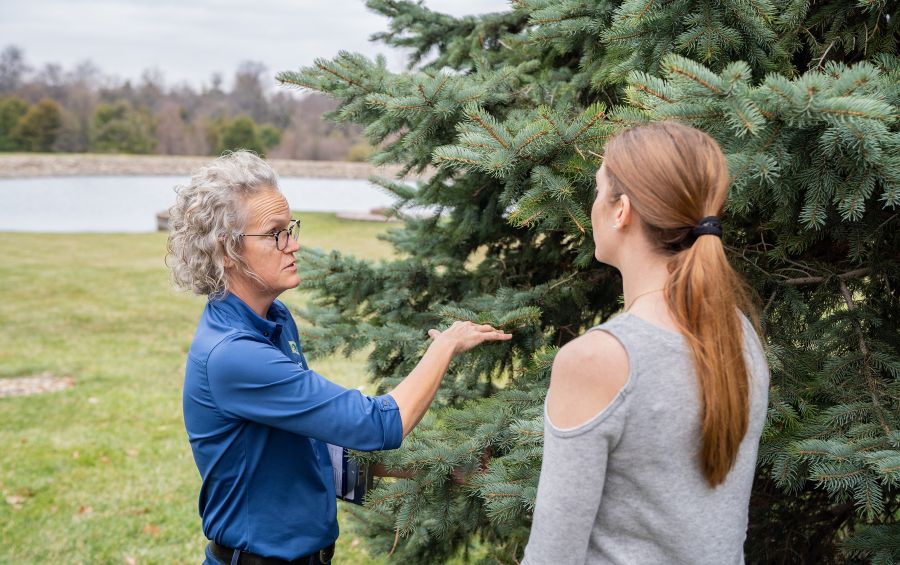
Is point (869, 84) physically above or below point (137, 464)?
above

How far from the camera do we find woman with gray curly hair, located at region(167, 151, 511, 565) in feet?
6.19

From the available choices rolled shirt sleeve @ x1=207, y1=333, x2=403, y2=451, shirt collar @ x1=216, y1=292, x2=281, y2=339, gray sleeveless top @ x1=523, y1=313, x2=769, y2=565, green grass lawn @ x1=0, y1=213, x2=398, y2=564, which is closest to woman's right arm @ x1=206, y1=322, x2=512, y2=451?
rolled shirt sleeve @ x1=207, y1=333, x2=403, y2=451

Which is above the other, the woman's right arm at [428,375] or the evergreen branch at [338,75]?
the evergreen branch at [338,75]

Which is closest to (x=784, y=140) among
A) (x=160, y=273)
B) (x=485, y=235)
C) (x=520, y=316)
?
(x=520, y=316)

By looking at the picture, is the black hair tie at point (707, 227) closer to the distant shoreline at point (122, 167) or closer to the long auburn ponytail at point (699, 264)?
the long auburn ponytail at point (699, 264)

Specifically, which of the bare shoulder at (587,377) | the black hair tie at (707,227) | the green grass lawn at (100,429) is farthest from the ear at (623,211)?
the green grass lawn at (100,429)

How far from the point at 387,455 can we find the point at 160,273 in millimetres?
14894

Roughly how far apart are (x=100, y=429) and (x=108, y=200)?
29019 mm

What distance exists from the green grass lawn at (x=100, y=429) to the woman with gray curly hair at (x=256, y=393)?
305cm

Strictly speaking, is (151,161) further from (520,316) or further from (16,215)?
(520,316)

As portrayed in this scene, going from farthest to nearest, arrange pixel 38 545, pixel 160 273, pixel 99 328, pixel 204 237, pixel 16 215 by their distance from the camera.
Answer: pixel 16 215 < pixel 160 273 < pixel 99 328 < pixel 38 545 < pixel 204 237

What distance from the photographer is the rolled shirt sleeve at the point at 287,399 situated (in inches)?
73.9

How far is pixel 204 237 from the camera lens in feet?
6.81

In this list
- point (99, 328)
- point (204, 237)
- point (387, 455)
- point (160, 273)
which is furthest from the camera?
point (160, 273)
